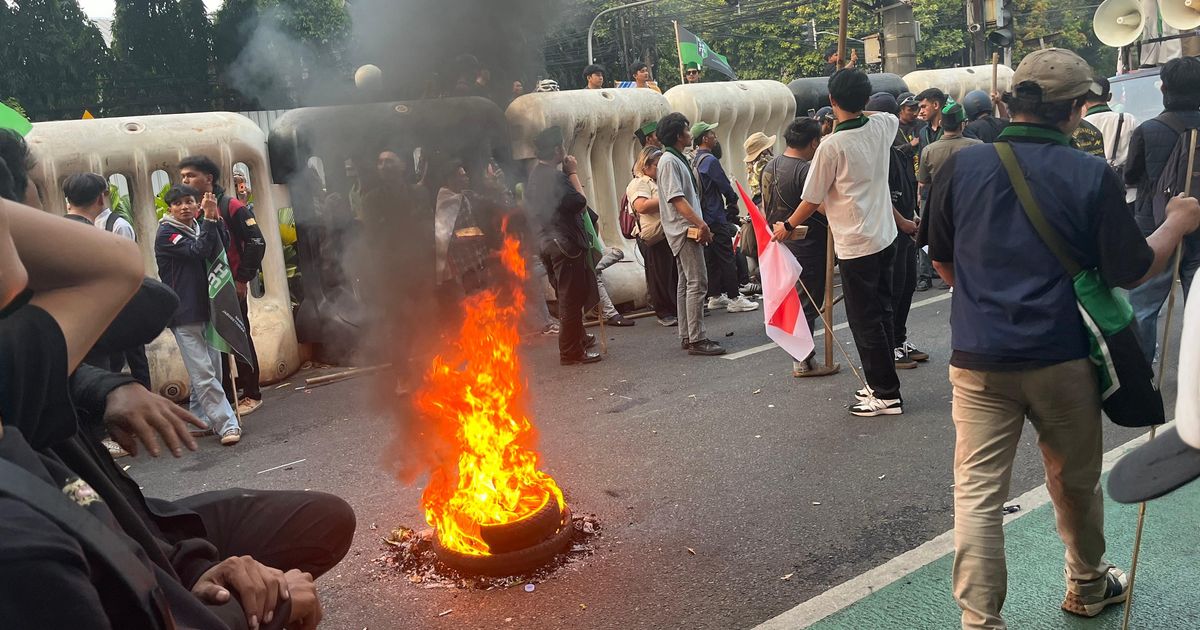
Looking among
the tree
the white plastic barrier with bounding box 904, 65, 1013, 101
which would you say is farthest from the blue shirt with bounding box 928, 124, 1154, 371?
the tree

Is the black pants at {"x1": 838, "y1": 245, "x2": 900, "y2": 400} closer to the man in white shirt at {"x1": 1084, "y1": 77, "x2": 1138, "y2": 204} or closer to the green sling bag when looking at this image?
the green sling bag

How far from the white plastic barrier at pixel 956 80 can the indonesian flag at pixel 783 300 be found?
968 cm

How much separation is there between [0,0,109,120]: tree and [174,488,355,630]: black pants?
2003cm

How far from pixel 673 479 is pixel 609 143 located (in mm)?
6248

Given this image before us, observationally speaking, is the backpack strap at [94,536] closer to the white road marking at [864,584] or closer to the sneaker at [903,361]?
the white road marking at [864,584]

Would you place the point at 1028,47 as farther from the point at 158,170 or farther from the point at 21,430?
the point at 21,430

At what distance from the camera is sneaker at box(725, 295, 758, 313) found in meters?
9.94

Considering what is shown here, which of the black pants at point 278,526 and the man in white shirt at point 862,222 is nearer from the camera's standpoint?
the black pants at point 278,526

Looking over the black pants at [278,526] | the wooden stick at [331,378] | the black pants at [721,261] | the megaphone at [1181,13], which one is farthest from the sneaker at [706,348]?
the megaphone at [1181,13]

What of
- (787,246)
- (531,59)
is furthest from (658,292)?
(531,59)

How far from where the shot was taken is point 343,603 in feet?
12.9

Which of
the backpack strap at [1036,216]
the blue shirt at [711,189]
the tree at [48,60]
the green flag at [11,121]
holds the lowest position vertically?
the blue shirt at [711,189]

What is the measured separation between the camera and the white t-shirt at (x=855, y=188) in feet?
19.4

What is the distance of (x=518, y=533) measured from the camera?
4.05m
